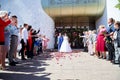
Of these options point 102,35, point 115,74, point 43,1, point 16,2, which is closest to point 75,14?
point 43,1

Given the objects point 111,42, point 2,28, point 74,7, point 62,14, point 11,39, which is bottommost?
point 111,42

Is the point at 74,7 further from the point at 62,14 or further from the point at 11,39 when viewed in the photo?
the point at 11,39

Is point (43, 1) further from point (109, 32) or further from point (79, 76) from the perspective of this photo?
point (79, 76)

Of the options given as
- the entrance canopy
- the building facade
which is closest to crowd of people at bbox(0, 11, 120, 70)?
the entrance canopy

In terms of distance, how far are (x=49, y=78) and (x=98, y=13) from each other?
22686 millimetres

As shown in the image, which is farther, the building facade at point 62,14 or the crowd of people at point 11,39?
the building facade at point 62,14

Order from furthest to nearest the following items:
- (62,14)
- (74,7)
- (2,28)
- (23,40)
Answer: (62,14)
(74,7)
(23,40)
(2,28)

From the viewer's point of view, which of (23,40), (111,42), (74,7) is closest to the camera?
(111,42)

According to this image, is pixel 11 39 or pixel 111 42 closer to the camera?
pixel 11 39

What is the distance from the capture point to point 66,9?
99.0 ft

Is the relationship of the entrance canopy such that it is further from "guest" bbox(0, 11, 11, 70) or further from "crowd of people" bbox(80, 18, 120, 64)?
"guest" bbox(0, 11, 11, 70)

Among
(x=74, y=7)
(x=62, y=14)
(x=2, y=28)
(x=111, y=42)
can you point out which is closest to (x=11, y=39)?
(x=2, y=28)

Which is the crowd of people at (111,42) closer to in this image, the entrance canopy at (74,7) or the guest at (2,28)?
the guest at (2,28)

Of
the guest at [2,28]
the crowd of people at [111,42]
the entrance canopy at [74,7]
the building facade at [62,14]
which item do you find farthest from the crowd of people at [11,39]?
the building facade at [62,14]
